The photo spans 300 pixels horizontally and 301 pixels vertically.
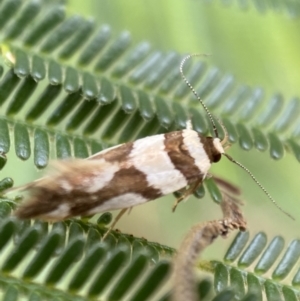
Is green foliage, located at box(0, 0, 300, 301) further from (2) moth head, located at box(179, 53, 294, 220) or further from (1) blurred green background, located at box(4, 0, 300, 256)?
(1) blurred green background, located at box(4, 0, 300, 256)

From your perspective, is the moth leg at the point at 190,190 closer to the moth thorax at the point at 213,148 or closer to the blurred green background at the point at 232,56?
the moth thorax at the point at 213,148

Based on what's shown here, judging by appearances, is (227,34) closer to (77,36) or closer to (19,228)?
(77,36)

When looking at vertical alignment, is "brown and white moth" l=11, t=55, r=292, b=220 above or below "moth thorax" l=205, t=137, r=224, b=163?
below

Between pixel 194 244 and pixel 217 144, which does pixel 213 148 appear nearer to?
pixel 217 144

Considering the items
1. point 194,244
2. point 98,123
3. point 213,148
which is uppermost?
point 213,148

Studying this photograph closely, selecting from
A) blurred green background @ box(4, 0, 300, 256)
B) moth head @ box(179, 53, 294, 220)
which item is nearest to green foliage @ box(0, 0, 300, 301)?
moth head @ box(179, 53, 294, 220)

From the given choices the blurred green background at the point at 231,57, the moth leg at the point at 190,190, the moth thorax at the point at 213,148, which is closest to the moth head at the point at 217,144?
the moth thorax at the point at 213,148

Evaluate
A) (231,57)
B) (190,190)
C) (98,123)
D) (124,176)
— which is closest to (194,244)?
(124,176)
